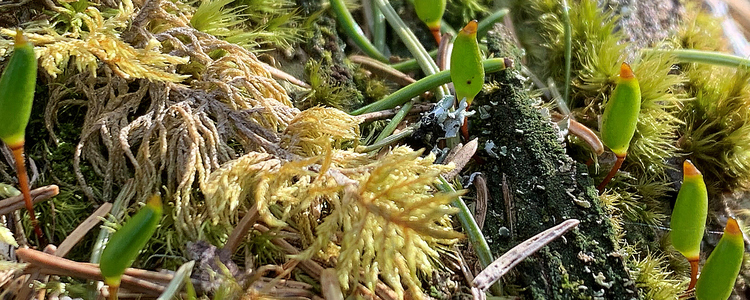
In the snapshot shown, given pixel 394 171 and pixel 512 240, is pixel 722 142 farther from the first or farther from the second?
pixel 394 171

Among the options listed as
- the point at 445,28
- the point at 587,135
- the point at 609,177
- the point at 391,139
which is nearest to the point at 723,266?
the point at 609,177

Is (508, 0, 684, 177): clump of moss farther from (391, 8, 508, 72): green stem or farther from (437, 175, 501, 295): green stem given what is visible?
(437, 175, 501, 295): green stem

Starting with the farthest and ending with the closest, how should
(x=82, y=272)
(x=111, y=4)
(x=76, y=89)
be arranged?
(x=111, y=4), (x=76, y=89), (x=82, y=272)

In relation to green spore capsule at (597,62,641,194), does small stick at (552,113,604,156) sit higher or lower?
lower

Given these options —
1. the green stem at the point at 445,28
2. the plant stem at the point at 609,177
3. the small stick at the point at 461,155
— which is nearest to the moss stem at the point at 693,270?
the plant stem at the point at 609,177

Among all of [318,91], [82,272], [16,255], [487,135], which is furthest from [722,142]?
[16,255]

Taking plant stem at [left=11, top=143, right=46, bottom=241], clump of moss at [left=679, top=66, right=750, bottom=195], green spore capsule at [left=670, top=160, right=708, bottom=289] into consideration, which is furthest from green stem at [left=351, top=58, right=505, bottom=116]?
plant stem at [left=11, top=143, right=46, bottom=241]

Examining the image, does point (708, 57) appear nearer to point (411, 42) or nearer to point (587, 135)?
point (587, 135)
